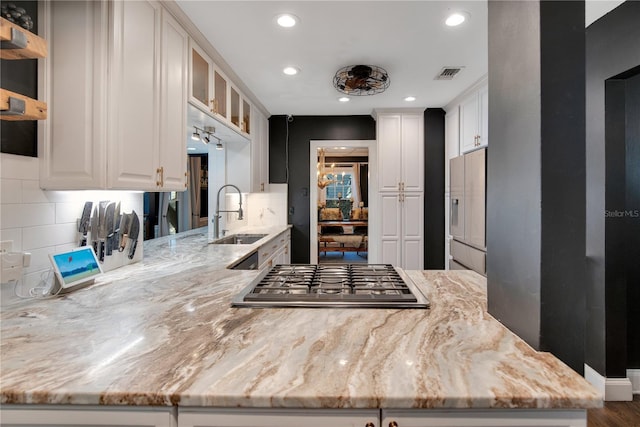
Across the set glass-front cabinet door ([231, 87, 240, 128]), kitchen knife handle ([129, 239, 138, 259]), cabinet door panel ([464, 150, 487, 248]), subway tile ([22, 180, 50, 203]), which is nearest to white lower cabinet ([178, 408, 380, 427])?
subway tile ([22, 180, 50, 203])

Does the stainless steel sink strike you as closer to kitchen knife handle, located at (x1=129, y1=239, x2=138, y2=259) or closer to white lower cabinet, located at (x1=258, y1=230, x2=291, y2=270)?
white lower cabinet, located at (x1=258, y1=230, x2=291, y2=270)

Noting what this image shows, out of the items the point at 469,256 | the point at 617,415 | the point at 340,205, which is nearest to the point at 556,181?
the point at 617,415

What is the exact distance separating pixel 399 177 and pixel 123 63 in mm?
3518

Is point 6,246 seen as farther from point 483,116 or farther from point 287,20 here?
point 483,116

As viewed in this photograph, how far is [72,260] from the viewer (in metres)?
1.37

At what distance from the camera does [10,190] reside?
1.26m

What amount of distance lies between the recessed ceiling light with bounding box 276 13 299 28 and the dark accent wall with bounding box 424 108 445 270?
273 cm

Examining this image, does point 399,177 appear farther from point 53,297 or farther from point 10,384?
point 10,384

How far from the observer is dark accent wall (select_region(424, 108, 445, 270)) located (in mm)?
4391

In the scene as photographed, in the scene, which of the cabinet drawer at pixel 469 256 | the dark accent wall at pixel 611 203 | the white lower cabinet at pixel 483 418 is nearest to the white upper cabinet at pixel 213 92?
the white lower cabinet at pixel 483 418

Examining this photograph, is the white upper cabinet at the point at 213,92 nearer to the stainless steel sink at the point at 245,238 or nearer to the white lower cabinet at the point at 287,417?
the stainless steel sink at the point at 245,238

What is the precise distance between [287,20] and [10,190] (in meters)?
1.79

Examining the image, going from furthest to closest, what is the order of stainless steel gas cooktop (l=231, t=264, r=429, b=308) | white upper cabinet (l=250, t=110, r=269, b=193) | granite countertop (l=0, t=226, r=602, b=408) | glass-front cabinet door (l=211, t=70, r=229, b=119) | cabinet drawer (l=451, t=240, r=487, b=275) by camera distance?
white upper cabinet (l=250, t=110, r=269, b=193) < cabinet drawer (l=451, t=240, r=487, b=275) < glass-front cabinet door (l=211, t=70, r=229, b=119) < stainless steel gas cooktop (l=231, t=264, r=429, b=308) < granite countertop (l=0, t=226, r=602, b=408)

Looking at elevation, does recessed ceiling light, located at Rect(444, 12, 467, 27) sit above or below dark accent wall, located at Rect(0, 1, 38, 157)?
above
